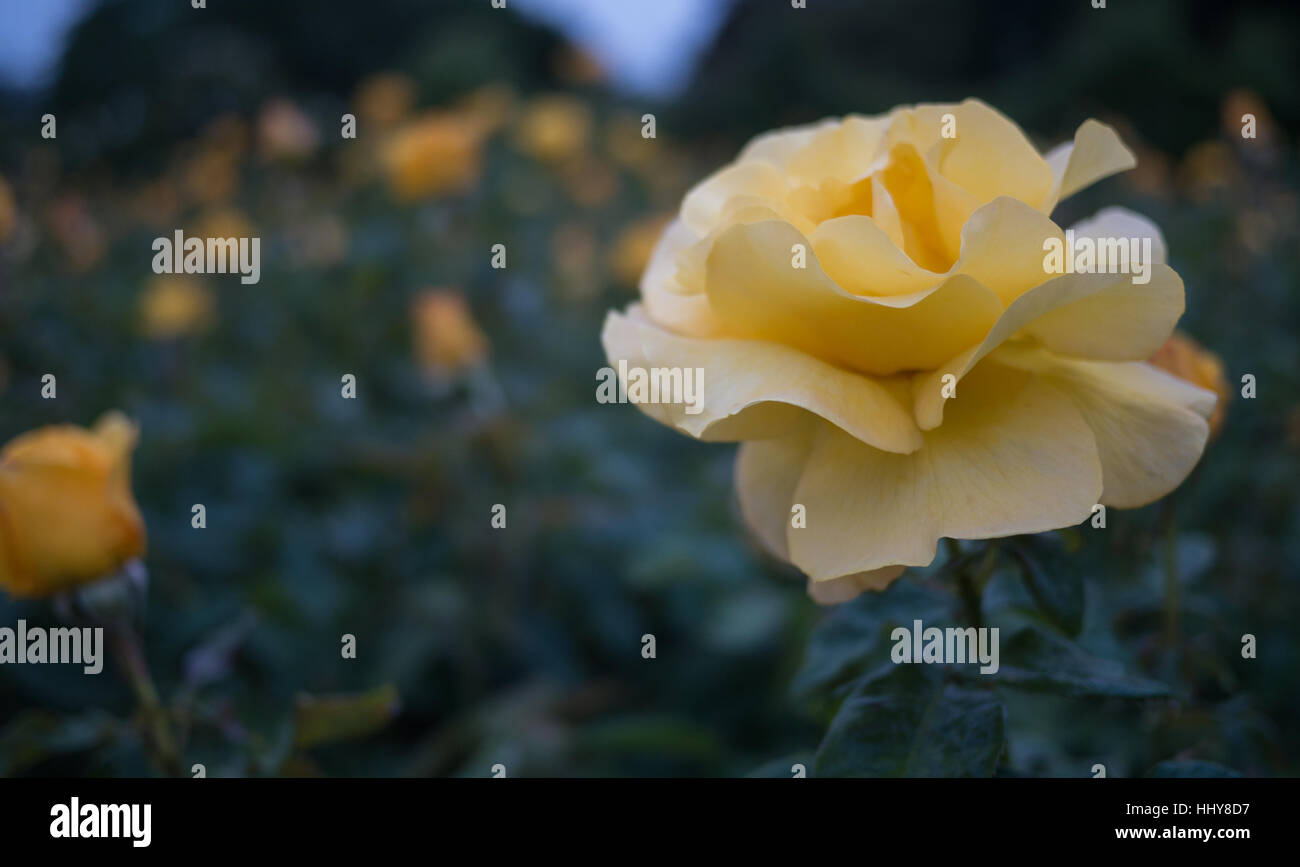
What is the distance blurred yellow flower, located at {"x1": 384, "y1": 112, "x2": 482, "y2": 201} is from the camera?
9.09 ft

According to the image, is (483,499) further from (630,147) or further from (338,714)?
(630,147)

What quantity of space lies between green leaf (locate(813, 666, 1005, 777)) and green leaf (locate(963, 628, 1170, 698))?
0.10 ft

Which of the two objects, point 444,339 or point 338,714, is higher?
point 444,339

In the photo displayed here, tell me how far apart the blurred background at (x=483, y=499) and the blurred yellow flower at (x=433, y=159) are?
0.01 m

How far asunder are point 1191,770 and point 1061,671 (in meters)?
0.13

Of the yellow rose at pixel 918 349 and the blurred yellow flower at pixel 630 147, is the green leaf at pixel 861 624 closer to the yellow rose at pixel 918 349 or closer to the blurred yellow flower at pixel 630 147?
the yellow rose at pixel 918 349

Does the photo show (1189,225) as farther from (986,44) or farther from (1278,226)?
(986,44)

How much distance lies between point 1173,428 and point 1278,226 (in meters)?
2.68

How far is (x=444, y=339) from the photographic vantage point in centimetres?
216

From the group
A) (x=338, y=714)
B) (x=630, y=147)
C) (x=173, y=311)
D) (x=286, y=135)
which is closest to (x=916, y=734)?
(x=338, y=714)

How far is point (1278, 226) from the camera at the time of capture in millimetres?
→ 2762

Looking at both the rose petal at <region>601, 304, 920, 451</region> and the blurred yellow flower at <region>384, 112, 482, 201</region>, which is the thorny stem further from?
the blurred yellow flower at <region>384, 112, 482, 201</region>

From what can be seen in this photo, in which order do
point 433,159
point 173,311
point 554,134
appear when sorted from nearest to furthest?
point 433,159
point 173,311
point 554,134
